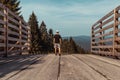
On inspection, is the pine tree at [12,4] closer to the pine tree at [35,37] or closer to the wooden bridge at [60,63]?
the wooden bridge at [60,63]

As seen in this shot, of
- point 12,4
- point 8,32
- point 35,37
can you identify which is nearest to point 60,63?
point 8,32

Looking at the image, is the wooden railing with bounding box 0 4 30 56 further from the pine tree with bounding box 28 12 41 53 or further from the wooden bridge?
the pine tree with bounding box 28 12 41 53

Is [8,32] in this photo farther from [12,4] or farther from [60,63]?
[12,4]

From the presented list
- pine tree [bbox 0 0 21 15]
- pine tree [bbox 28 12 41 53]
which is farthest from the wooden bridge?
pine tree [bbox 28 12 41 53]

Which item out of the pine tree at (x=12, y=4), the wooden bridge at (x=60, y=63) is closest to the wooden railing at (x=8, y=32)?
the wooden bridge at (x=60, y=63)

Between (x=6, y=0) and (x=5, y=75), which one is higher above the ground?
(x=6, y=0)

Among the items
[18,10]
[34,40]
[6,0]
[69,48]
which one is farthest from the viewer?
[69,48]

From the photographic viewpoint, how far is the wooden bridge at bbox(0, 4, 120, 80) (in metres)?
5.89

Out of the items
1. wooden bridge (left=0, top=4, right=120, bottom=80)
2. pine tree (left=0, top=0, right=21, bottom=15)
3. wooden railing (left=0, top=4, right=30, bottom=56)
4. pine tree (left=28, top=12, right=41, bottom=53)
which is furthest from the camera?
pine tree (left=28, top=12, right=41, bottom=53)

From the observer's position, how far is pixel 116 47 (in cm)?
1123

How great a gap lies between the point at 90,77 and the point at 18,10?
163ft

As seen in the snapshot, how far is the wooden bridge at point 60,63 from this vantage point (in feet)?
19.3

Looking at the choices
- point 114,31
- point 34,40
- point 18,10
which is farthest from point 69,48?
point 114,31

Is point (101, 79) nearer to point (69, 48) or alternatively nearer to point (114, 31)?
point (114, 31)
